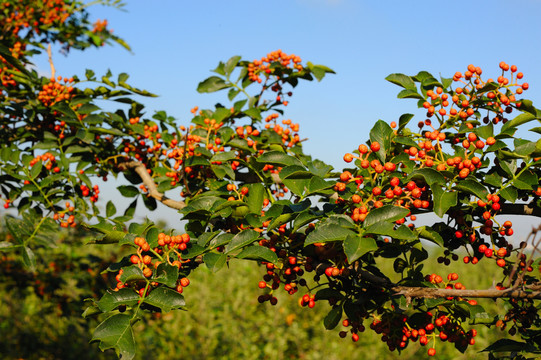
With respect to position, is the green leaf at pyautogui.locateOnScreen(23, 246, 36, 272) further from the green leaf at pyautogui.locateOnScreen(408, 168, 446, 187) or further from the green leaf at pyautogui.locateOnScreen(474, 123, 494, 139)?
the green leaf at pyautogui.locateOnScreen(474, 123, 494, 139)

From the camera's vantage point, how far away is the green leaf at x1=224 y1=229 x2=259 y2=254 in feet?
5.02

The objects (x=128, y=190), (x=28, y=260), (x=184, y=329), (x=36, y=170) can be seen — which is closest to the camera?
(x=28, y=260)

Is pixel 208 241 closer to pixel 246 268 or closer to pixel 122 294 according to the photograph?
pixel 122 294

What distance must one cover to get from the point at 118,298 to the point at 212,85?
1713mm

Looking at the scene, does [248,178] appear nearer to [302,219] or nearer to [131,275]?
[302,219]

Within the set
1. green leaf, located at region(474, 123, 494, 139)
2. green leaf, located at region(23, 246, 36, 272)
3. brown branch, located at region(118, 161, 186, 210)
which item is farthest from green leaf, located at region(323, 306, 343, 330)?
green leaf, located at region(23, 246, 36, 272)

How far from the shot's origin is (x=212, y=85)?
9.50 feet

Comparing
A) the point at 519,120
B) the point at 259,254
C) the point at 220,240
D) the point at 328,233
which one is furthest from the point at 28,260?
the point at 519,120

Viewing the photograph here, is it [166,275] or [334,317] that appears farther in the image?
[334,317]

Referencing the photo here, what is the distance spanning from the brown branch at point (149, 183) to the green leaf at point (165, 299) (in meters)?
0.99

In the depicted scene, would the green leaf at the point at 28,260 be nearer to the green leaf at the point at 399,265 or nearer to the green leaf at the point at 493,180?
the green leaf at the point at 399,265

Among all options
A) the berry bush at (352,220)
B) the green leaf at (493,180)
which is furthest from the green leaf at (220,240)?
the green leaf at (493,180)

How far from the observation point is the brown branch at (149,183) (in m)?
2.54

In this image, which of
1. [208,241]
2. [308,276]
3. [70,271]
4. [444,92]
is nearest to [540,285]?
[444,92]
